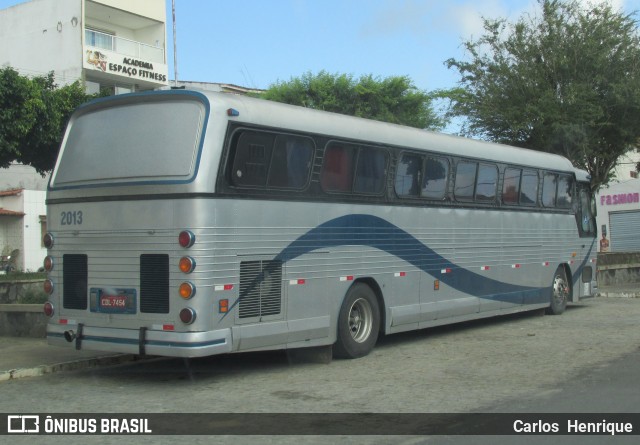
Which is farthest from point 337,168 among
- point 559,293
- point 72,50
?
point 72,50

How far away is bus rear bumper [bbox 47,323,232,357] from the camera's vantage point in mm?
8109

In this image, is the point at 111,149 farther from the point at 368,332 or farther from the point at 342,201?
the point at 368,332

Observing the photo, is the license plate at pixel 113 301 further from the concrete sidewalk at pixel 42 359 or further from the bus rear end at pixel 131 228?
the concrete sidewalk at pixel 42 359

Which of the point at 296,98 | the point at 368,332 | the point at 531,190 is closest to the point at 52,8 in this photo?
the point at 296,98

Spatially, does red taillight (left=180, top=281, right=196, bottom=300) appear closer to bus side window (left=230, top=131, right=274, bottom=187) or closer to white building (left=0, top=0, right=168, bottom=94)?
bus side window (left=230, top=131, right=274, bottom=187)

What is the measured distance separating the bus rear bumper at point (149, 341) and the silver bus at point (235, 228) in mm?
16

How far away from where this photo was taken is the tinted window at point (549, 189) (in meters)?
15.5

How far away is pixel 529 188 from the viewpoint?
1493 cm

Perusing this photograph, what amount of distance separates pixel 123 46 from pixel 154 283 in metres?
27.6

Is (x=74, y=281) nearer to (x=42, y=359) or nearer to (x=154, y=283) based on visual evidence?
(x=154, y=283)

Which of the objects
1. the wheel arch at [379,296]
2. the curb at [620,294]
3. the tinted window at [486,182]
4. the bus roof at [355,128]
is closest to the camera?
the bus roof at [355,128]

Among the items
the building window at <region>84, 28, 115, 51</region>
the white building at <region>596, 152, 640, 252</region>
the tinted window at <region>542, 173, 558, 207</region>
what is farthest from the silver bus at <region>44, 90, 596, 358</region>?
the white building at <region>596, 152, 640, 252</region>

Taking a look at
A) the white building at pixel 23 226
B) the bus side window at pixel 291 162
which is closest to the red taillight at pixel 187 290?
the bus side window at pixel 291 162

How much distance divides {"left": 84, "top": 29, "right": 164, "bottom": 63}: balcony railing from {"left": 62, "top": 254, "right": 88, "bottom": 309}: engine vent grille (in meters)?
25.5
